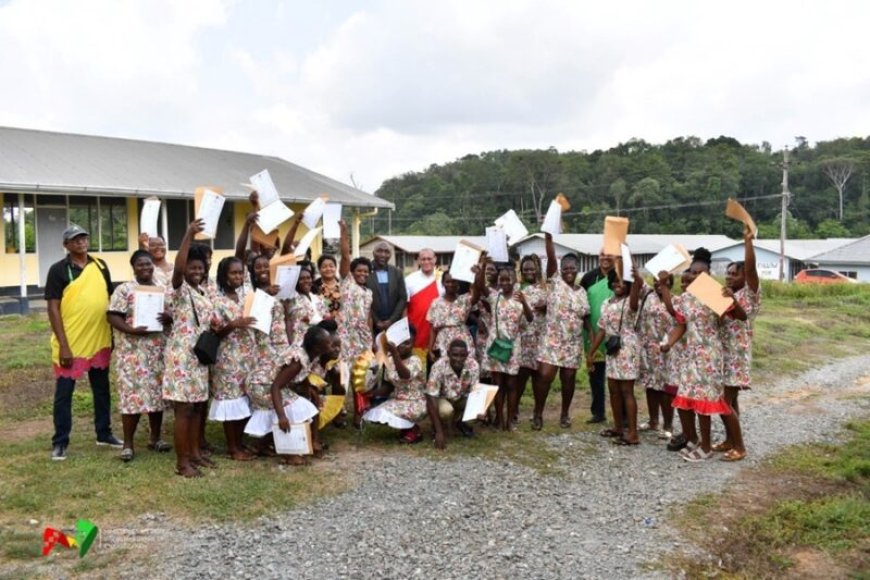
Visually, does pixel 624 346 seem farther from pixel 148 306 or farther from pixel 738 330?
pixel 148 306

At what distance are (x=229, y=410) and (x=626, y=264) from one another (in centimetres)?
348

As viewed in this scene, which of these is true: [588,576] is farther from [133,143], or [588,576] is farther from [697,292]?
[133,143]

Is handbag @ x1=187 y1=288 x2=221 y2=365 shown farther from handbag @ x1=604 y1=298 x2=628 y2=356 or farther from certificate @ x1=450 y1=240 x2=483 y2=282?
handbag @ x1=604 y1=298 x2=628 y2=356

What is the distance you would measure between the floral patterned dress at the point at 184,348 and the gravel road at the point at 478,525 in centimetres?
117

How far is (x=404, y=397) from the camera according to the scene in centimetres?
633

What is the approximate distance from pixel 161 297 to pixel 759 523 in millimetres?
4350

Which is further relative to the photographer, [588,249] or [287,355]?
[588,249]

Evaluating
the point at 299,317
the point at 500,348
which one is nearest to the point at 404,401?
the point at 500,348

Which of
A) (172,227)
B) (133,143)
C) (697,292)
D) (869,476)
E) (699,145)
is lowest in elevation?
(869,476)

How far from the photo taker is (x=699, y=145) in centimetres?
7294

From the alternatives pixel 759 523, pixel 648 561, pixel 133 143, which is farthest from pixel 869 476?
pixel 133 143

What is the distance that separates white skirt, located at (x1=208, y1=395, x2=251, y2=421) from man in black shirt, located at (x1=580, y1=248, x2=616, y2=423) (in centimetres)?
328

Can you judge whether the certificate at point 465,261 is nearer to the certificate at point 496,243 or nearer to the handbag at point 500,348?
the certificate at point 496,243

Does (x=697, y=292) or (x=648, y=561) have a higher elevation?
(x=697, y=292)
